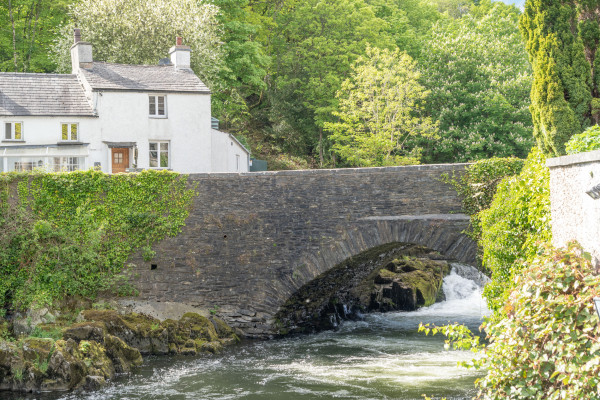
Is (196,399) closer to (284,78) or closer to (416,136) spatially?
(416,136)

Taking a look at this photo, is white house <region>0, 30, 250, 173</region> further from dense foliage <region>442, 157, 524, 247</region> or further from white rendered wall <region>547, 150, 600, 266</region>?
white rendered wall <region>547, 150, 600, 266</region>

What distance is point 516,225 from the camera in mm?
12453

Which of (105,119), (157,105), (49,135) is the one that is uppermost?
(157,105)

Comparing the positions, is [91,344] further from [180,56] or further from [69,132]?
[180,56]

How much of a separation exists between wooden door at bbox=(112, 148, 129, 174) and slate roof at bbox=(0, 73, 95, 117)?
5.74 feet

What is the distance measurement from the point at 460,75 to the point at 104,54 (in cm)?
1663

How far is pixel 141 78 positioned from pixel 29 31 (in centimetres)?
1444

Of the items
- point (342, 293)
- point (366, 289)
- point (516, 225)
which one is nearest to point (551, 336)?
point (516, 225)

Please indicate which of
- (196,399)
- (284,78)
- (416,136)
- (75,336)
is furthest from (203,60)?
(196,399)

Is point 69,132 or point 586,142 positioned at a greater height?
point 69,132

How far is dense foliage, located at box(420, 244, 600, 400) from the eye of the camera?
691 centimetres

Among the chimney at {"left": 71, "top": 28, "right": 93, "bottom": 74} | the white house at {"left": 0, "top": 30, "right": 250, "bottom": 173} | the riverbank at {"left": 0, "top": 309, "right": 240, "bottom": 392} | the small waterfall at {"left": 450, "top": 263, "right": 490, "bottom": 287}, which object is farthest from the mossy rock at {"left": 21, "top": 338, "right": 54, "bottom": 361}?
the chimney at {"left": 71, "top": 28, "right": 93, "bottom": 74}

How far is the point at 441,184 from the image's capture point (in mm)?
16812

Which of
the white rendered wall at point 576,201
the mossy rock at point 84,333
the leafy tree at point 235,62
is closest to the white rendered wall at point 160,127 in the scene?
the leafy tree at point 235,62
